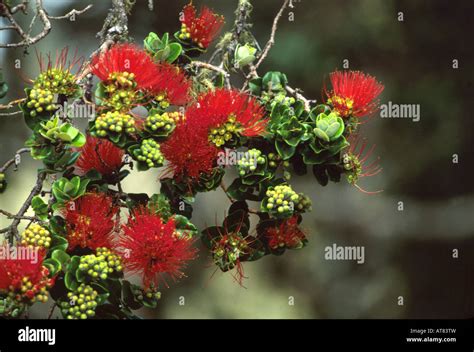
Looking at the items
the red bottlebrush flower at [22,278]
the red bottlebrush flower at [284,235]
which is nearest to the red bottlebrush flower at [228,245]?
the red bottlebrush flower at [284,235]

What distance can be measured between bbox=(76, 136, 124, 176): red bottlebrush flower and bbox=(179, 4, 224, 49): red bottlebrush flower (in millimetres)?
313

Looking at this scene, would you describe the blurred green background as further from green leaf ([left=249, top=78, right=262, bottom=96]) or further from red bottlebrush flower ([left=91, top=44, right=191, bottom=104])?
red bottlebrush flower ([left=91, top=44, right=191, bottom=104])

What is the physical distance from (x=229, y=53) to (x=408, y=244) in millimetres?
805

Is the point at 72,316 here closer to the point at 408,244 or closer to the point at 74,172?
the point at 74,172

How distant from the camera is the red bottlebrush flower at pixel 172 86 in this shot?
1.88m

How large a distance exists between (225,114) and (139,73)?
19 cm

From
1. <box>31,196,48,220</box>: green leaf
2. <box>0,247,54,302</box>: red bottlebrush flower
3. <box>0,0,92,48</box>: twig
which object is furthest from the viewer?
<box>0,0,92,48</box>: twig

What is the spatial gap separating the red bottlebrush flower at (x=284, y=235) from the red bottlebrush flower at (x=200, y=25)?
0.45 metres

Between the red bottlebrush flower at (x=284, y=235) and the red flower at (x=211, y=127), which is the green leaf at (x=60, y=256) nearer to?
the red flower at (x=211, y=127)

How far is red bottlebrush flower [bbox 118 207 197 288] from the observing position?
183cm

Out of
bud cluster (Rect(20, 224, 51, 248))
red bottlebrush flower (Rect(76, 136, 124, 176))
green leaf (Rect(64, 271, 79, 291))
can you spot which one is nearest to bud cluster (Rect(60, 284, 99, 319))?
green leaf (Rect(64, 271, 79, 291))

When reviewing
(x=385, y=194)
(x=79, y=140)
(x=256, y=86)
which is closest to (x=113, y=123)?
(x=79, y=140)

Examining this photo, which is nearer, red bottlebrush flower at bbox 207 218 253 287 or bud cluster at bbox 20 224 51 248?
bud cluster at bbox 20 224 51 248

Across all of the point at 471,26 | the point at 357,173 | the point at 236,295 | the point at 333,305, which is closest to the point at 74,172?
the point at 357,173
